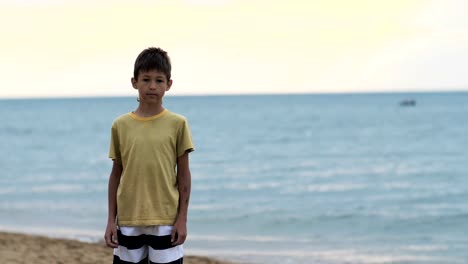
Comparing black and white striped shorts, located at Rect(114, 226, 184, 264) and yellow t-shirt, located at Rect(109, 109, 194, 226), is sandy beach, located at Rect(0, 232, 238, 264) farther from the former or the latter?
yellow t-shirt, located at Rect(109, 109, 194, 226)

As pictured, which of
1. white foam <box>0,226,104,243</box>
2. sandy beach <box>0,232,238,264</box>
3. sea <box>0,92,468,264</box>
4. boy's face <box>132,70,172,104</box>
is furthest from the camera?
white foam <box>0,226,104,243</box>

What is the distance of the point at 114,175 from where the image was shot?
395 centimetres

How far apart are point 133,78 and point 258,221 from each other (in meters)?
11.0

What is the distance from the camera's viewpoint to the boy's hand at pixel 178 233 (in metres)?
3.82

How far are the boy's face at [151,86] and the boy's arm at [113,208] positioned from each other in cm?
39

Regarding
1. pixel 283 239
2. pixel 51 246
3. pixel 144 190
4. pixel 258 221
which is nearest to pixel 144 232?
pixel 144 190

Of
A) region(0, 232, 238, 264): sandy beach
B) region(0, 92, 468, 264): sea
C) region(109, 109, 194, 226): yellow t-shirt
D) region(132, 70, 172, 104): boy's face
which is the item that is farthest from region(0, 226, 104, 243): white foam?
region(132, 70, 172, 104): boy's face

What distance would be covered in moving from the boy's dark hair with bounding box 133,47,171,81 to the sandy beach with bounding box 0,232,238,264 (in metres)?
5.50

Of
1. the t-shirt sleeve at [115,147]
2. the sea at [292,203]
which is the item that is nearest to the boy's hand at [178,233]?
the t-shirt sleeve at [115,147]

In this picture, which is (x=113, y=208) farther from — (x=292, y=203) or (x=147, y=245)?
(x=292, y=203)

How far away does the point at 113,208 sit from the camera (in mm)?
3930

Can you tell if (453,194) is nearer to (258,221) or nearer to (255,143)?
(258,221)

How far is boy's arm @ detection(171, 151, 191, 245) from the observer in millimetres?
3826

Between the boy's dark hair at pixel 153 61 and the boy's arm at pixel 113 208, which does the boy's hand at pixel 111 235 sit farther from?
the boy's dark hair at pixel 153 61
